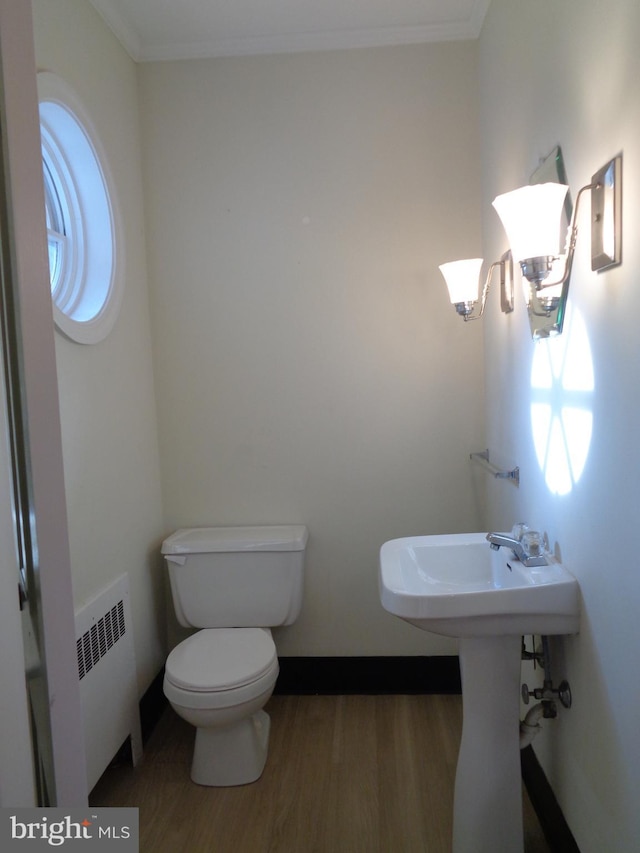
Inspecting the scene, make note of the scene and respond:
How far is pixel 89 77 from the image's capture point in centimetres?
205

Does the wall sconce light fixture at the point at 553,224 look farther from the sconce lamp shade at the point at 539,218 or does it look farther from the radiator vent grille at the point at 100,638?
the radiator vent grille at the point at 100,638

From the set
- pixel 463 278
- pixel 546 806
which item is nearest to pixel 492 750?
pixel 546 806

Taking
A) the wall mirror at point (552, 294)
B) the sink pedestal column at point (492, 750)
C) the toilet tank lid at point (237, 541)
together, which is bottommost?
the sink pedestal column at point (492, 750)

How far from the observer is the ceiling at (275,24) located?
2188 millimetres

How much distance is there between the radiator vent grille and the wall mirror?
153cm

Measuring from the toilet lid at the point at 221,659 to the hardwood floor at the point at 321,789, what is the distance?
0.37 m

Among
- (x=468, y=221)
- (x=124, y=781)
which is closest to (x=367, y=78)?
(x=468, y=221)

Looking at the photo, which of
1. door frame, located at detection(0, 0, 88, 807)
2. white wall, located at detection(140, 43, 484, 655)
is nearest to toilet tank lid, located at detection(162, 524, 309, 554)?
white wall, located at detection(140, 43, 484, 655)

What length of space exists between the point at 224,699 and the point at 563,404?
1.31 m

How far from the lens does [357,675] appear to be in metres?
2.57

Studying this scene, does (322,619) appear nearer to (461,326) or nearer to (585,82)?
(461,326)

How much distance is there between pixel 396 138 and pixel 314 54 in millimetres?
448

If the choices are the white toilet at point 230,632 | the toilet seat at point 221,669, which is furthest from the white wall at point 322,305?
the toilet seat at point 221,669

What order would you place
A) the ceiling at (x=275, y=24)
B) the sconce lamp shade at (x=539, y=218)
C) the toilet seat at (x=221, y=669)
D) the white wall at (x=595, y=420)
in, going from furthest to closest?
the ceiling at (x=275, y=24) → the toilet seat at (x=221, y=669) → the sconce lamp shade at (x=539, y=218) → the white wall at (x=595, y=420)
